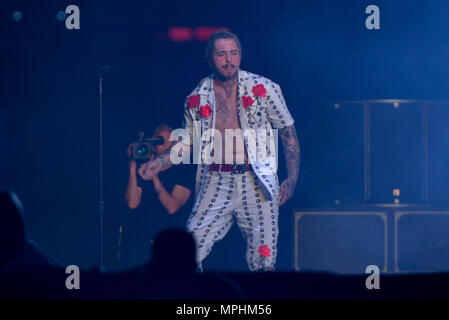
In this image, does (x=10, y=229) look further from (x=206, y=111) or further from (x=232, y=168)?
(x=206, y=111)

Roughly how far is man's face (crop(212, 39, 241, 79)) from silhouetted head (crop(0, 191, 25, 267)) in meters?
3.19

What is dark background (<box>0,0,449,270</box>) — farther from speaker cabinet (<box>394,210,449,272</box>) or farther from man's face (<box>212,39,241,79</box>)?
man's face (<box>212,39,241,79</box>)

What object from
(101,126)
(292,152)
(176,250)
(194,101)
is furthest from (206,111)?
(176,250)

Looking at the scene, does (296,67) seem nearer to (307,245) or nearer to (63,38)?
(307,245)

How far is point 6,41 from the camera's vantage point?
6781 millimetres

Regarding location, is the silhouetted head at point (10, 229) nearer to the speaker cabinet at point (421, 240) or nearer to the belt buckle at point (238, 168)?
the belt buckle at point (238, 168)

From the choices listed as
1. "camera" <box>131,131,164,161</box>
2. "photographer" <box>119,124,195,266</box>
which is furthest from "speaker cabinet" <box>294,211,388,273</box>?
"camera" <box>131,131,164,161</box>

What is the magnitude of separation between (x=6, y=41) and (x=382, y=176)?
413 cm

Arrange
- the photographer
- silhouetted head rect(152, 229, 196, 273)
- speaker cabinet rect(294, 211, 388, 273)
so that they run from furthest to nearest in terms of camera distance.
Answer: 1. the photographer
2. speaker cabinet rect(294, 211, 388, 273)
3. silhouetted head rect(152, 229, 196, 273)

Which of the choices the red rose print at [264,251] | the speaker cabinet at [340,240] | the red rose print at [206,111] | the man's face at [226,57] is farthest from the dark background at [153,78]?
the red rose print at [264,251]

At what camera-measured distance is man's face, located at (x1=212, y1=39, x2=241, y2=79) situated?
220 inches

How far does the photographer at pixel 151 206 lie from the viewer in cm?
675

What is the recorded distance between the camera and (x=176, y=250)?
244 centimetres
